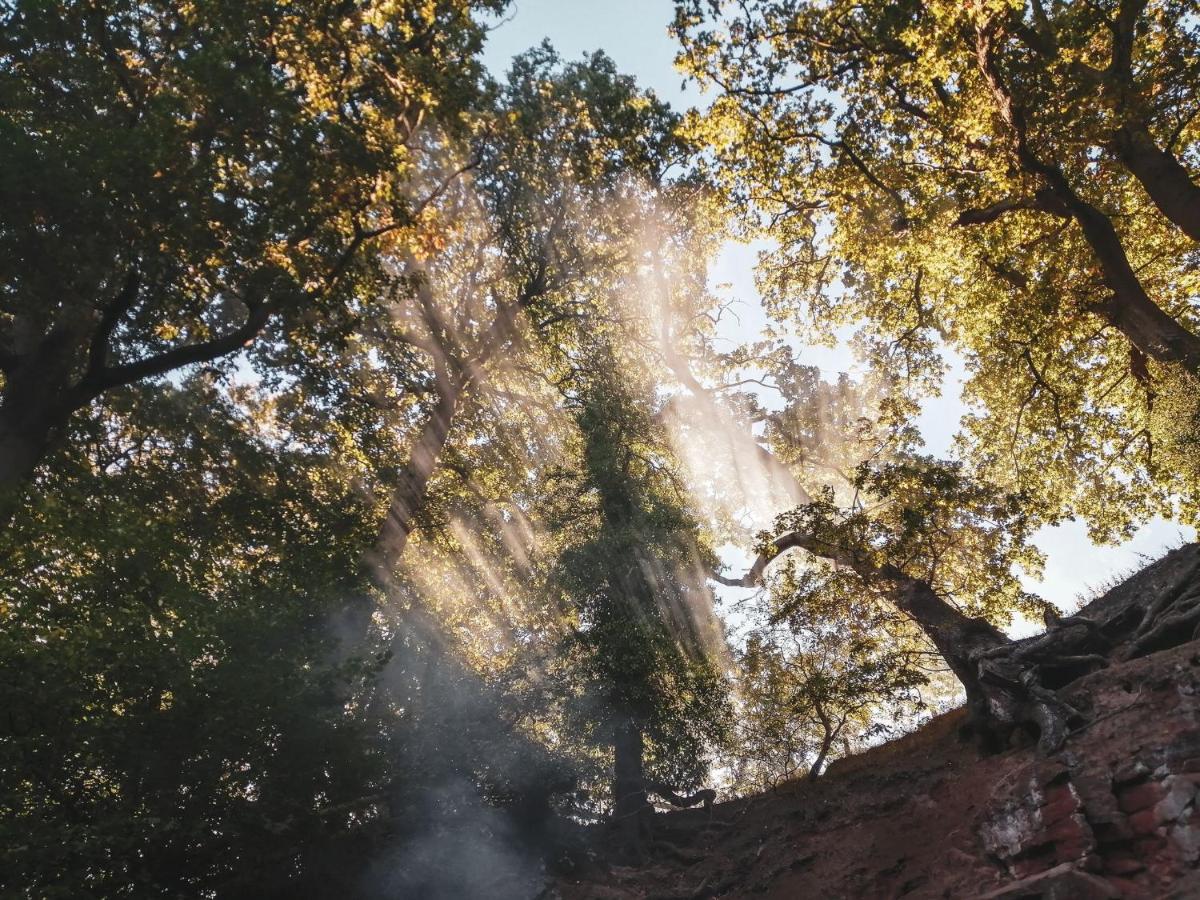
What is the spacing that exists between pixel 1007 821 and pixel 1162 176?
40.4 ft

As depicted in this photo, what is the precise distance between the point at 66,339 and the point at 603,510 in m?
13.2

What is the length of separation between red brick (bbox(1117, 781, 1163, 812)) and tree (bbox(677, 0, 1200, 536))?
27.9ft

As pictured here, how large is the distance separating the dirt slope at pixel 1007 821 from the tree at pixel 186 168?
40.4 feet

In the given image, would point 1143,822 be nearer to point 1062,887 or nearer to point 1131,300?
point 1062,887

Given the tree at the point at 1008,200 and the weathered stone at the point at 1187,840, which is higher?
the tree at the point at 1008,200

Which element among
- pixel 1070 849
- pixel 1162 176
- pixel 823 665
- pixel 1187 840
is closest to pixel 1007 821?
pixel 1070 849

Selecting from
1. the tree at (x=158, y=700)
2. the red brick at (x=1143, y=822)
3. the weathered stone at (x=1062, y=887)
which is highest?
the tree at (x=158, y=700)

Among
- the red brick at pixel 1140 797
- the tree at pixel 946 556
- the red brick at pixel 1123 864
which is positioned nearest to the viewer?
the red brick at pixel 1123 864

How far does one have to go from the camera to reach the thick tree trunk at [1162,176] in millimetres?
11344

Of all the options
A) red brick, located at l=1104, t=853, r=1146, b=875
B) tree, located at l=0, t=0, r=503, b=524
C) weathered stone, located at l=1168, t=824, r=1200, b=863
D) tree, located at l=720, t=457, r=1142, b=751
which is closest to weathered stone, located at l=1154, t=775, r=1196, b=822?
weathered stone, located at l=1168, t=824, r=1200, b=863

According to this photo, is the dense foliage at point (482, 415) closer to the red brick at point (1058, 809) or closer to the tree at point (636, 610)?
the tree at point (636, 610)

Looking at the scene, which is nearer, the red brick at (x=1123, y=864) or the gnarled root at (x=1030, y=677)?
the red brick at (x=1123, y=864)

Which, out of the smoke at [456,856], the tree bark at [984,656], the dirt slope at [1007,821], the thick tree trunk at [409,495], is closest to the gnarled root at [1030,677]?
the tree bark at [984,656]

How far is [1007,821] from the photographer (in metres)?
7.57
